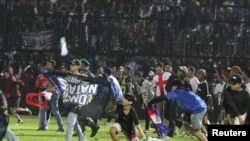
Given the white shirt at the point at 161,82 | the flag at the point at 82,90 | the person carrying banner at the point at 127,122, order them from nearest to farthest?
the person carrying banner at the point at 127,122, the flag at the point at 82,90, the white shirt at the point at 161,82

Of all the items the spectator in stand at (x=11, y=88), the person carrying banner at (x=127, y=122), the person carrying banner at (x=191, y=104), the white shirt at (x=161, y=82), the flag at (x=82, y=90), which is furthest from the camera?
the spectator in stand at (x=11, y=88)

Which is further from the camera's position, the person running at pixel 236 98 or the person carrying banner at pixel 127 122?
the person carrying banner at pixel 127 122

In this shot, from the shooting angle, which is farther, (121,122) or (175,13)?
(175,13)

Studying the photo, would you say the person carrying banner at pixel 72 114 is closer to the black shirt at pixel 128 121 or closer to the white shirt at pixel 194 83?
the black shirt at pixel 128 121

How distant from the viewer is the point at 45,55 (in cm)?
3197

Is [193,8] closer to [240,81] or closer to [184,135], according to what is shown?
[184,135]

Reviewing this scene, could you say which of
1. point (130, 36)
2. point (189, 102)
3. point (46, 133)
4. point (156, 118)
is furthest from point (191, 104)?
point (130, 36)

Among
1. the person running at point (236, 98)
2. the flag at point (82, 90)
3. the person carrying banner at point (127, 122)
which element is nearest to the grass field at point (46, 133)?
the flag at point (82, 90)

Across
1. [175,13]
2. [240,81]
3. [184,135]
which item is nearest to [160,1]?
[175,13]

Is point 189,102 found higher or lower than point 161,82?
higher

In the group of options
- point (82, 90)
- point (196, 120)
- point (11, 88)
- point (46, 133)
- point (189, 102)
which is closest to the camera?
point (82, 90)

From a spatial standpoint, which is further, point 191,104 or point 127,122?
point 191,104

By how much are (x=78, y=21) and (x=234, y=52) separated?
18.1ft

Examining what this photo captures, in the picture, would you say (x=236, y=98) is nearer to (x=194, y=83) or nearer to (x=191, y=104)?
(x=191, y=104)
